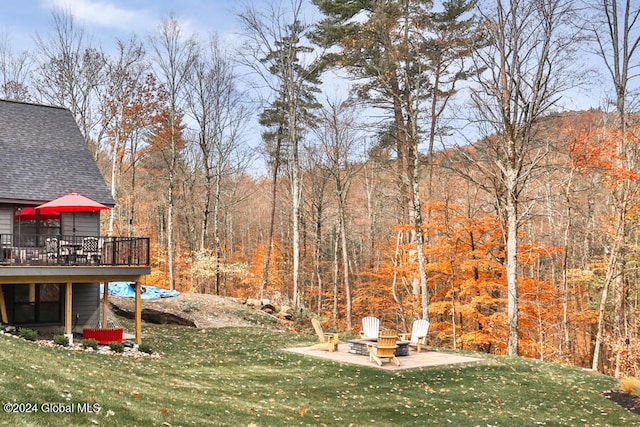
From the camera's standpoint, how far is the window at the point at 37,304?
16703 millimetres

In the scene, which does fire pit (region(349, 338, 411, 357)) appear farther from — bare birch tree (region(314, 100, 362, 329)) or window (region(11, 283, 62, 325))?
bare birch tree (region(314, 100, 362, 329))

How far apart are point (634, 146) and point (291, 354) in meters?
14.0

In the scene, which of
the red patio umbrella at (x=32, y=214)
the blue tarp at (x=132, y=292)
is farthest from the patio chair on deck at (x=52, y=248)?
the blue tarp at (x=132, y=292)

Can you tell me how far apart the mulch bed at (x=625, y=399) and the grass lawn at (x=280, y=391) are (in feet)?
0.80

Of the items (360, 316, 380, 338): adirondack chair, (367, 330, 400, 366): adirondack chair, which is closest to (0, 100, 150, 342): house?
(360, 316, 380, 338): adirondack chair

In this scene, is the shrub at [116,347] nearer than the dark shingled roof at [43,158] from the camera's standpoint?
Yes

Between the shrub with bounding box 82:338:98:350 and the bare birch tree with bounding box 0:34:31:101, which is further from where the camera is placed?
the bare birch tree with bounding box 0:34:31:101

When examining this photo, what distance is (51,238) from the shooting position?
16125 millimetres

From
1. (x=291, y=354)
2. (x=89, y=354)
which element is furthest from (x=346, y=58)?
(x=89, y=354)

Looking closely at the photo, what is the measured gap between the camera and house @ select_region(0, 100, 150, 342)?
14789mm

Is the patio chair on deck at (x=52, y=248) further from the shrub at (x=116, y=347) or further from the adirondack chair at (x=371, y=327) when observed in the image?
the adirondack chair at (x=371, y=327)

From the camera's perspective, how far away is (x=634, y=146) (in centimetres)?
1936

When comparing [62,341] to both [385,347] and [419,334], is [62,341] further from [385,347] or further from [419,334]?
[419,334]

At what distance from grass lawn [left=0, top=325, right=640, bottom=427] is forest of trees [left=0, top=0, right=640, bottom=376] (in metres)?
5.37
